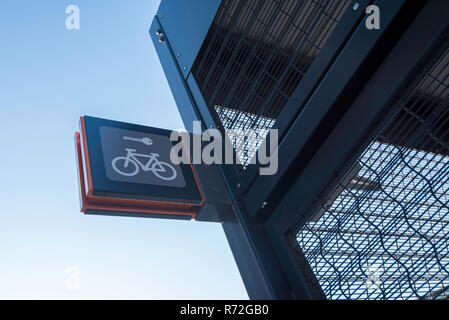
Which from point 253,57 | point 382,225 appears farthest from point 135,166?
point 382,225

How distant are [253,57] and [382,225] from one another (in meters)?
0.71

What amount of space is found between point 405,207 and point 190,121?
0.90 metres

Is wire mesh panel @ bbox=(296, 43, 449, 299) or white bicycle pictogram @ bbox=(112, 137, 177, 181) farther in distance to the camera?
white bicycle pictogram @ bbox=(112, 137, 177, 181)

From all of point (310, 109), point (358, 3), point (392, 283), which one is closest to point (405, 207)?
point (392, 283)

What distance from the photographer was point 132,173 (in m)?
1.27

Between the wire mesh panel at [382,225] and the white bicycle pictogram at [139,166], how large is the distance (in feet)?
1.52

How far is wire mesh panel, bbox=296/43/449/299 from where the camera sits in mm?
1031

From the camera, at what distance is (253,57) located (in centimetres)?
145

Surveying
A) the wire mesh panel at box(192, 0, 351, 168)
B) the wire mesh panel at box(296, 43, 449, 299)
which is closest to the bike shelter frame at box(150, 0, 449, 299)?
the wire mesh panel at box(296, 43, 449, 299)

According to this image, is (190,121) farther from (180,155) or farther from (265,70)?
(265,70)

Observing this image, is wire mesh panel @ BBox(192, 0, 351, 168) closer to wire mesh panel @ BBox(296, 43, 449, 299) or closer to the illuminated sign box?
the illuminated sign box

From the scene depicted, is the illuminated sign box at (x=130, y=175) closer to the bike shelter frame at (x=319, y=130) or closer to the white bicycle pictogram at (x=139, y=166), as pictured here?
the white bicycle pictogram at (x=139, y=166)

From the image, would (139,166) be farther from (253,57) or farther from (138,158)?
(253,57)

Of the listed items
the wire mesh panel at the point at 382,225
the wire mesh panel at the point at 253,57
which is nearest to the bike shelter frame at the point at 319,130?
the wire mesh panel at the point at 382,225
